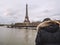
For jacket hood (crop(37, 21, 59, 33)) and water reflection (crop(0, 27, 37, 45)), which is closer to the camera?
jacket hood (crop(37, 21, 59, 33))

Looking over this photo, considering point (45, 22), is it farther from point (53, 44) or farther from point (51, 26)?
point (53, 44)

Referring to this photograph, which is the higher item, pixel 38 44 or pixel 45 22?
pixel 45 22

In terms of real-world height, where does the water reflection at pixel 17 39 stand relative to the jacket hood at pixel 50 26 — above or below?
below

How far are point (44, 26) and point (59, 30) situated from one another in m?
0.30

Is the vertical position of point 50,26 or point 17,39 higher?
point 50,26

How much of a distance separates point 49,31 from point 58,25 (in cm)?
22

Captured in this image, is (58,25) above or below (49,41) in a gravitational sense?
above

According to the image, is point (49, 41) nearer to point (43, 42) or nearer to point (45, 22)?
point (43, 42)

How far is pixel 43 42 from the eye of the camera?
394cm

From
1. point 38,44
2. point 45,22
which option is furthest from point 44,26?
point 38,44

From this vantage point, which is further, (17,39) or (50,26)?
(17,39)

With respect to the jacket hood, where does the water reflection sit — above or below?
below

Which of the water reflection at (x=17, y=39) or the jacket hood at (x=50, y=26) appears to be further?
the water reflection at (x=17, y=39)

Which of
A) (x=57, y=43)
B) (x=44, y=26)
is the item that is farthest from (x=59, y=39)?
(x=44, y=26)
